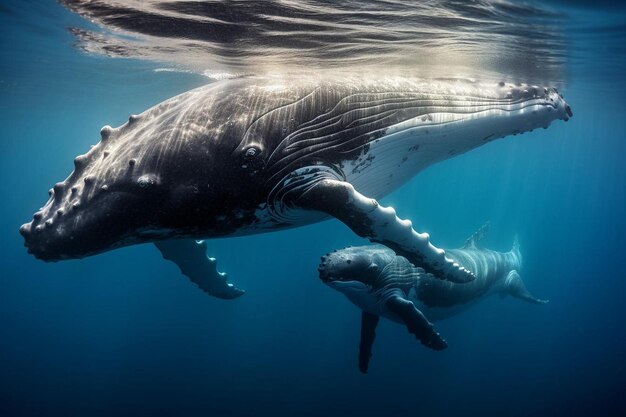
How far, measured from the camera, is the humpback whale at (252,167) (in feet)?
13.0

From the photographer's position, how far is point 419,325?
8.24 metres

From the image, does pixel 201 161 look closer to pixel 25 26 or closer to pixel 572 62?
pixel 25 26

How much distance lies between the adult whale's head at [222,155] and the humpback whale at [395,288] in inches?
114

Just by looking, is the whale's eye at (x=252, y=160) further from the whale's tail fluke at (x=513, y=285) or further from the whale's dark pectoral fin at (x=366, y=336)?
the whale's tail fluke at (x=513, y=285)

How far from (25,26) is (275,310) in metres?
24.1

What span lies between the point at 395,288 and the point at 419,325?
1273 millimetres

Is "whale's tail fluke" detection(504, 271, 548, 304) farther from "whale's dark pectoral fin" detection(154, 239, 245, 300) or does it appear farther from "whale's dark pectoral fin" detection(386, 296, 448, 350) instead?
"whale's dark pectoral fin" detection(154, 239, 245, 300)

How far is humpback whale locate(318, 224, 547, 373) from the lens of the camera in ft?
26.5

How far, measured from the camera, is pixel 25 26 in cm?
1238

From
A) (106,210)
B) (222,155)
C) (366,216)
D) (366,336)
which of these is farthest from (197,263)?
(366,336)

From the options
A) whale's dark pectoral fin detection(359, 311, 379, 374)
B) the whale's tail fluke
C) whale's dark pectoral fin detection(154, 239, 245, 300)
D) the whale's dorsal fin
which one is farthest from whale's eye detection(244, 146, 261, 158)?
the whale's tail fluke

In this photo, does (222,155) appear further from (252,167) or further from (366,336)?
(366,336)

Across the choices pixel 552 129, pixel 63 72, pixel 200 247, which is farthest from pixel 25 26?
pixel 552 129

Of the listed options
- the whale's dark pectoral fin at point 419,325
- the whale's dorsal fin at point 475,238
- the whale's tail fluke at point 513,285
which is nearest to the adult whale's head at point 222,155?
the whale's dark pectoral fin at point 419,325
